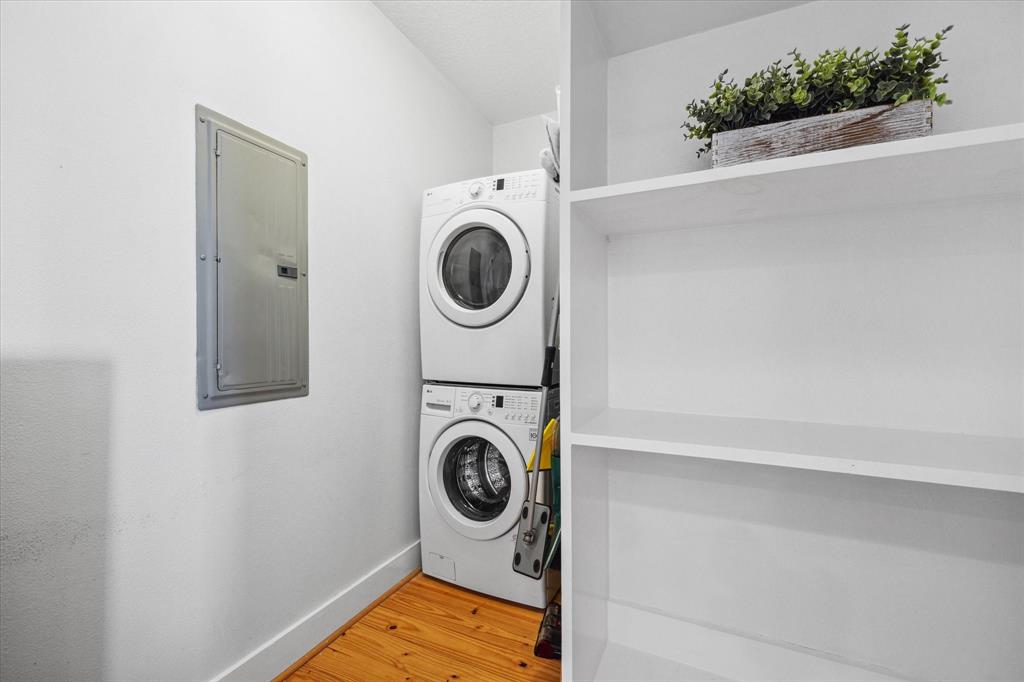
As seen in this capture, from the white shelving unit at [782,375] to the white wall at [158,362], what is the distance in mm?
1064

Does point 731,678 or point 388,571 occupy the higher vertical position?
point 731,678

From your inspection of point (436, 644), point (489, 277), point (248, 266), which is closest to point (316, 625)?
point (436, 644)

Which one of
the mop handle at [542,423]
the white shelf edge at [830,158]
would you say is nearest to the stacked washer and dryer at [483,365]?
the mop handle at [542,423]

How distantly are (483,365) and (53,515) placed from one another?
1.32 m

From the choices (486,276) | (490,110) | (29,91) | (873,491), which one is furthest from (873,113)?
(490,110)

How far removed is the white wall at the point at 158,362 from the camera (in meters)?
0.96

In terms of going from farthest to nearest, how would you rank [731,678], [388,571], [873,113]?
[388,571] → [731,678] → [873,113]

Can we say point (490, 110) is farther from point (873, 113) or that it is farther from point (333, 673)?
point (333, 673)

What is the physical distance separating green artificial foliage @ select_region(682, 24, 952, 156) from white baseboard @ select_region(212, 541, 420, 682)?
6.18 ft

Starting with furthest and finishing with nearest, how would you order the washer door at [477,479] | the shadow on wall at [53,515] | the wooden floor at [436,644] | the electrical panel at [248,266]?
the washer door at [477,479] < the wooden floor at [436,644] < the electrical panel at [248,266] < the shadow on wall at [53,515]

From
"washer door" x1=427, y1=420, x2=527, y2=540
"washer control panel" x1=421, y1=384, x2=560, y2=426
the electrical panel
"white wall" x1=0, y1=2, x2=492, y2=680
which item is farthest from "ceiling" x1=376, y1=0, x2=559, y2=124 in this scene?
"washer door" x1=427, y1=420, x2=527, y2=540

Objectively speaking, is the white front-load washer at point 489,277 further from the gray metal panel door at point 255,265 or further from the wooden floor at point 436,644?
the wooden floor at point 436,644

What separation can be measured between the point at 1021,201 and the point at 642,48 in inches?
31.4

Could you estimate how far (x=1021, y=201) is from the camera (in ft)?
2.61
